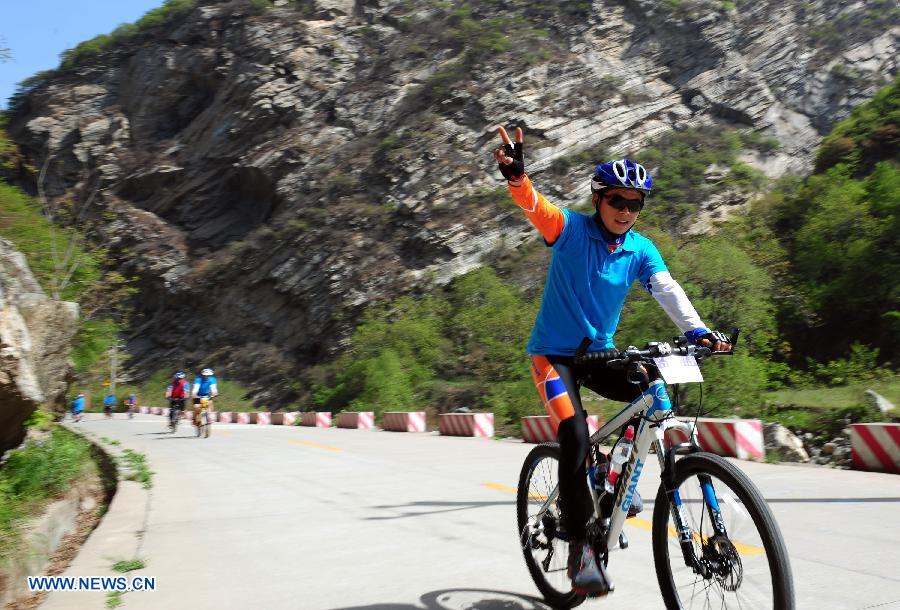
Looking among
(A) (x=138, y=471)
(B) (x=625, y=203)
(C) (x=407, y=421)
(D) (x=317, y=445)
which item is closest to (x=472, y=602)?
(B) (x=625, y=203)

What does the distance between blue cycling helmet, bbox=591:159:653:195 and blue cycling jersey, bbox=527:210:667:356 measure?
0.77 ft

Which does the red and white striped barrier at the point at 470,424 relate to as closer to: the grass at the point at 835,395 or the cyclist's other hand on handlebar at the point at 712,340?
the grass at the point at 835,395

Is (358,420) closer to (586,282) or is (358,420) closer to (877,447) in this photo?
(877,447)

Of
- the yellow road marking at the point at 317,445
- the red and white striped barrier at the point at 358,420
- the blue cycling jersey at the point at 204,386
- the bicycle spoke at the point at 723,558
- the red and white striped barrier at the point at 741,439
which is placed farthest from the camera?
the red and white striped barrier at the point at 358,420

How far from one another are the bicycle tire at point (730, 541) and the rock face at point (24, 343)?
18.9ft

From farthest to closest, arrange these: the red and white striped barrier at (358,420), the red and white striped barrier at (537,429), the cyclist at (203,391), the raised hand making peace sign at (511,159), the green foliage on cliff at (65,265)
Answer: the red and white striped barrier at (358,420), the green foliage on cliff at (65,265), the cyclist at (203,391), the red and white striped barrier at (537,429), the raised hand making peace sign at (511,159)

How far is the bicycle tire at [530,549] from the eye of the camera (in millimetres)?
3904

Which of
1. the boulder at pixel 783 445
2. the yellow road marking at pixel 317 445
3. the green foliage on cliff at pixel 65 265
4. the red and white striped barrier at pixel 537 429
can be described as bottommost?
the boulder at pixel 783 445

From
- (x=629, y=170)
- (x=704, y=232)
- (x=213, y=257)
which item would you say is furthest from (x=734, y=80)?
(x=629, y=170)

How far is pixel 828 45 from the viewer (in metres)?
64.0

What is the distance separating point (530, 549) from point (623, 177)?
222cm

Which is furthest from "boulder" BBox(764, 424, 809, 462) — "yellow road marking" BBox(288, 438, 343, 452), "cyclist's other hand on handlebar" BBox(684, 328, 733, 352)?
"cyclist's other hand on handlebar" BBox(684, 328, 733, 352)

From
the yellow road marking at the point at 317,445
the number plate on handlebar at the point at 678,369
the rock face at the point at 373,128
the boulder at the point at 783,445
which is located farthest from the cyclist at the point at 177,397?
the rock face at the point at 373,128

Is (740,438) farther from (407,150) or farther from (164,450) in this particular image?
(407,150)
